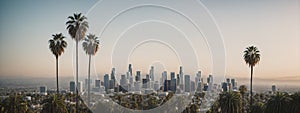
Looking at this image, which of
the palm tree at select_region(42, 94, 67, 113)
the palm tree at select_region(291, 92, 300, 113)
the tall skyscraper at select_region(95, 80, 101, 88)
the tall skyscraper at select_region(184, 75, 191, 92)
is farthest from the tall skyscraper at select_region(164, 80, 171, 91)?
the palm tree at select_region(42, 94, 67, 113)

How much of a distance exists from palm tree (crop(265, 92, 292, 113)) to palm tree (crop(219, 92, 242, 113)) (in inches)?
174

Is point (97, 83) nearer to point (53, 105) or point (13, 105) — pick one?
point (53, 105)

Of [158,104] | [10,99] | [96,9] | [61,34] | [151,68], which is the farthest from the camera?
[158,104]

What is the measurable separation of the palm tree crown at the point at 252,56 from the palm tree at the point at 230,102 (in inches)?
117

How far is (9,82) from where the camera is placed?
1844cm

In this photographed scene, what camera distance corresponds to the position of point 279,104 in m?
18.1

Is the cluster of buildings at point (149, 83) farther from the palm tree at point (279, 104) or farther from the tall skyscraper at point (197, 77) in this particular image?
the palm tree at point (279, 104)

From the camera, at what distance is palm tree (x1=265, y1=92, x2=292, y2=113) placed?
694 inches

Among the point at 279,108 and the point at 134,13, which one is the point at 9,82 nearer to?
the point at 134,13

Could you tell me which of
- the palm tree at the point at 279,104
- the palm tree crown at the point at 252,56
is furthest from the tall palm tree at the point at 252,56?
the palm tree at the point at 279,104

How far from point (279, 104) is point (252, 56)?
7355 millimetres

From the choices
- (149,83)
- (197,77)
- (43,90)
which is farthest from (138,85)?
(43,90)

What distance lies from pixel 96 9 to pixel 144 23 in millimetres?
2199

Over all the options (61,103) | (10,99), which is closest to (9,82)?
(10,99)
